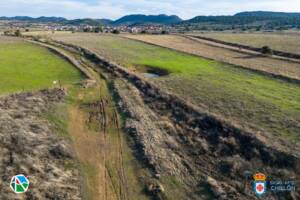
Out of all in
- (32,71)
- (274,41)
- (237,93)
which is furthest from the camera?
(274,41)

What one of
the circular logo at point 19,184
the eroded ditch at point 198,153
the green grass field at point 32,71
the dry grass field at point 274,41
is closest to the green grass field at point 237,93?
the eroded ditch at point 198,153

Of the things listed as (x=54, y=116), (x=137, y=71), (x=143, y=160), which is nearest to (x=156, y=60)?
(x=137, y=71)

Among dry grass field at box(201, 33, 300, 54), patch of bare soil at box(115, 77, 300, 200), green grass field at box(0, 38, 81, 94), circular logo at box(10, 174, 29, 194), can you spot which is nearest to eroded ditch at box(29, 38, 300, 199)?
patch of bare soil at box(115, 77, 300, 200)

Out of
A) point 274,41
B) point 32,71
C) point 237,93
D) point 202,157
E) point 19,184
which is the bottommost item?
point 202,157

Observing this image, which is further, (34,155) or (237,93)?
(237,93)

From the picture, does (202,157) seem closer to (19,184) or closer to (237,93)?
(19,184)

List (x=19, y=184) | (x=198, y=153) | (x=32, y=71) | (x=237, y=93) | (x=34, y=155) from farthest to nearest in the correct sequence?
(x=32, y=71) < (x=237, y=93) < (x=198, y=153) < (x=34, y=155) < (x=19, y=184)

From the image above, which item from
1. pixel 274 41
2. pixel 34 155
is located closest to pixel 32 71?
pixel 34 155

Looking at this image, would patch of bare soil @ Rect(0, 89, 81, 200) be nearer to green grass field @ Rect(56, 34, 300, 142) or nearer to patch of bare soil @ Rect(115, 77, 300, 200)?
patch of bare soil @ Rect(115, 77, 300, 200)

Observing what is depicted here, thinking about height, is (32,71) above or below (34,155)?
above
